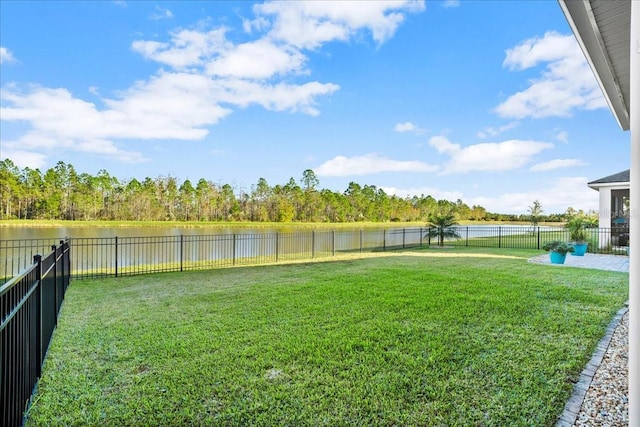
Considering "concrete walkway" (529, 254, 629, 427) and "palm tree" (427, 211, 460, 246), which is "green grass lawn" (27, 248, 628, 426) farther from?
"palm tree" (427, 211, 460, 246)

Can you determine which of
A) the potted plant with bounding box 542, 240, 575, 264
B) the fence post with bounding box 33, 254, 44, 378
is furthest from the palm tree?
the fence post with bounding box 33, 254, 44, 378

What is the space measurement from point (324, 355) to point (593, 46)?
13.1ft

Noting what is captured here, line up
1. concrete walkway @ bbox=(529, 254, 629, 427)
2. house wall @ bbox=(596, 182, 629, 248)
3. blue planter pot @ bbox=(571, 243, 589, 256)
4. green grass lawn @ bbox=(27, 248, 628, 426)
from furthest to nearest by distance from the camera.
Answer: house wall @ bbox=(596, 182, 629, 248), blue planter pot @ bbox=(571, 243, 589, 256), green grass lawn @ bbox=(27, 248, 628, 426), concrete walkway @ bbox=(529, 254, 629, 427)

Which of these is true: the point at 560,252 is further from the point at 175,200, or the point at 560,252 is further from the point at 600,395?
the point at 175,200

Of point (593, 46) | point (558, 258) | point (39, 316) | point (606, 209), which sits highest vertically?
point (593, 46)

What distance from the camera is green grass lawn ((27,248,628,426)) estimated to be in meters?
2.27

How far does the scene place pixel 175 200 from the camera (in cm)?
4228

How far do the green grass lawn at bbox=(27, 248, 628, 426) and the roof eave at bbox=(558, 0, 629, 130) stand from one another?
291 centimetres

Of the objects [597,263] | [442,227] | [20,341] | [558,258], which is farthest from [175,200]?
[20,341]

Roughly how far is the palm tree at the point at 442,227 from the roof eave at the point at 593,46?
12.1m

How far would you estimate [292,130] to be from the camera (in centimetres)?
3022

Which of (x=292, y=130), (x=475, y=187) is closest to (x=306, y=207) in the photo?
(x=292, y=130)

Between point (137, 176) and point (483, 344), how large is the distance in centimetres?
4584

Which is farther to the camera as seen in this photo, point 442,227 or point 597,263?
point 442,227
